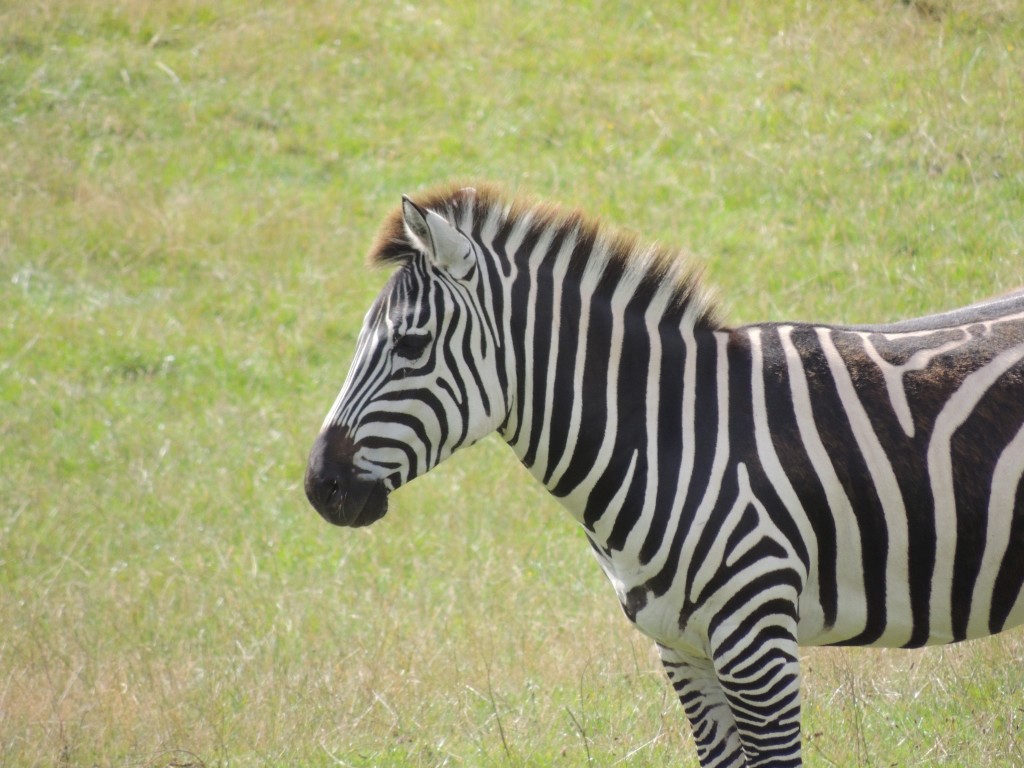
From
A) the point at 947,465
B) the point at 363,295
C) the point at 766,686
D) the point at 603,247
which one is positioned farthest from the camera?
the point at 363,295

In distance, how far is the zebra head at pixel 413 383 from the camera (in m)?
3.75

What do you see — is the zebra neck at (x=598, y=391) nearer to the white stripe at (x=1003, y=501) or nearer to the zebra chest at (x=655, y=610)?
the zebra chest at (x=655, y=610)

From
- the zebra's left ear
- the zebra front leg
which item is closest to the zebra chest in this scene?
the zebra front leg

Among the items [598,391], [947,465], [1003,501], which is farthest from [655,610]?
[1003,501]

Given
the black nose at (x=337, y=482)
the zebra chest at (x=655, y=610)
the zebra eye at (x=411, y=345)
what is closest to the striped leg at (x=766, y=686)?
the zebra chest at (x=655, y=610)

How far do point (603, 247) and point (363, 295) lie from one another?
817 cm

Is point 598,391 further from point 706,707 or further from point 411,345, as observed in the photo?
point 706,707

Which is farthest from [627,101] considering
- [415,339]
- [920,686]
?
[415,339]

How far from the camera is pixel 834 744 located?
4820mm

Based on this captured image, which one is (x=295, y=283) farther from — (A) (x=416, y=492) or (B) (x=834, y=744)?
(B) (x=834, y=744)

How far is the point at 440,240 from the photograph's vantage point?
3.82m

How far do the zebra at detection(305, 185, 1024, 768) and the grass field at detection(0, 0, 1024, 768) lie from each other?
444 millimetres

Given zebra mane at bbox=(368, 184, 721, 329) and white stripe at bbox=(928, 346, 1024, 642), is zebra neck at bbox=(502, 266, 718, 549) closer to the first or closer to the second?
zebra mane at bbox=(368, 184, 721, 329)

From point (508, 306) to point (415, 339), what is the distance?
36 cm
